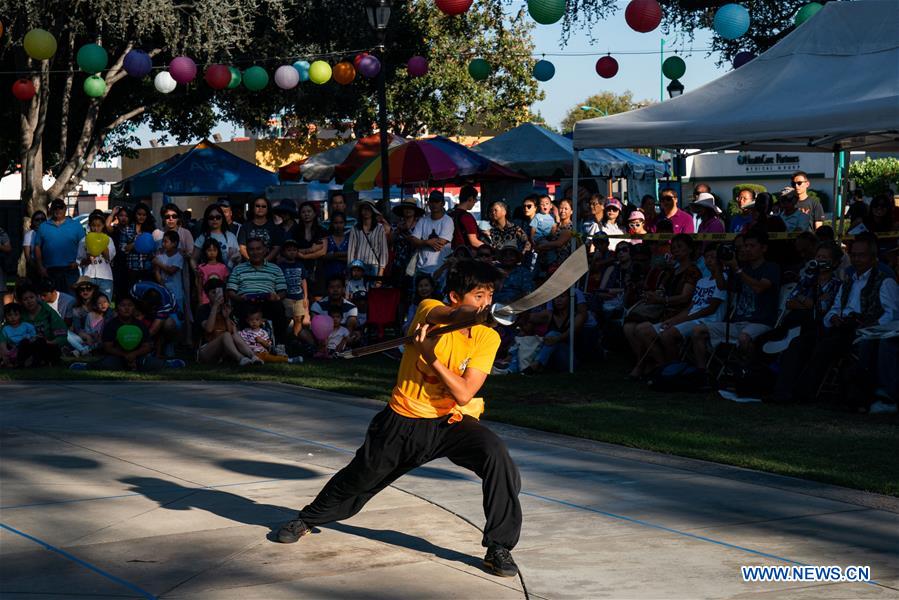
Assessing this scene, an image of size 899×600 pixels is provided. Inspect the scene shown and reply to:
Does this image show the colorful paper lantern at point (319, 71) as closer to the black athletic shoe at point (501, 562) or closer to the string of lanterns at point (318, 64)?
the string of lanterns at point (318, 64)

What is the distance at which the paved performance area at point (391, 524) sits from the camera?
537 cm

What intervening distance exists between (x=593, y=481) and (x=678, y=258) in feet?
17.0

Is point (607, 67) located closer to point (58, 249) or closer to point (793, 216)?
point (793, 216)

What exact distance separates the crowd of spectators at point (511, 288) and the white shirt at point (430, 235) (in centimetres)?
3

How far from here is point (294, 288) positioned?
1470 cm

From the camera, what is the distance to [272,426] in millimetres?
9633

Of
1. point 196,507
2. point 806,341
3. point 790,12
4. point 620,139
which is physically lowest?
point 196,507

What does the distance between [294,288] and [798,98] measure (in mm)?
6342

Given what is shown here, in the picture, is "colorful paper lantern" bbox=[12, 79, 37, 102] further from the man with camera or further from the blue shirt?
the man with camera

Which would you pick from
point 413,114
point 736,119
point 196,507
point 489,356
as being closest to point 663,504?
point 489,356

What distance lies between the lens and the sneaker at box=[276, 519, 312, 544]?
599cm

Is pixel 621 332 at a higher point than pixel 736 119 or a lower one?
lower

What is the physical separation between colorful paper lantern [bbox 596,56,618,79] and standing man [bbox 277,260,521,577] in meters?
13.1

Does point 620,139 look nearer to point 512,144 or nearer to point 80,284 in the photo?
point 80,284
